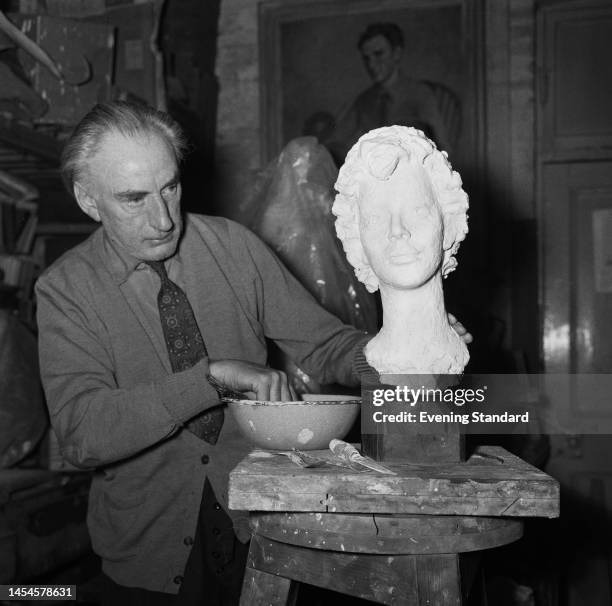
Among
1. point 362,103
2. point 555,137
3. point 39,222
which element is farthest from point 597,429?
point 39,222

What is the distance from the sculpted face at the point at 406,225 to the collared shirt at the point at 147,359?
1.25ft

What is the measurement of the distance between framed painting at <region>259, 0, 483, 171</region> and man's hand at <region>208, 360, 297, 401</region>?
10.3ft

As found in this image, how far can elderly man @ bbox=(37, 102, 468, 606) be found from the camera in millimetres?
1837

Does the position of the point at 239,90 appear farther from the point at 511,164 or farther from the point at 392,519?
the point at 392,519

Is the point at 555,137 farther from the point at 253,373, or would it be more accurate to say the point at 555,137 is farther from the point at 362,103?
the point at 253,373

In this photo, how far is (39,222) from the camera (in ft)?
11.7

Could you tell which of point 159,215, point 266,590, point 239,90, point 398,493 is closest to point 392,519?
point 398,493

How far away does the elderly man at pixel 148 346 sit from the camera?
1837 mm

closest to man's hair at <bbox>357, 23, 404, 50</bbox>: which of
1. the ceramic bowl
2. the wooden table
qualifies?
the ceramic bowl

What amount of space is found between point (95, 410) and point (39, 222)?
2118 mm

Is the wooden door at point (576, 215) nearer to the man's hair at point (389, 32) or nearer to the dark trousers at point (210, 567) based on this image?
the man's hair at point (389, 32)

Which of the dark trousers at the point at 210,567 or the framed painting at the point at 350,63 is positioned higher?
the framed painting at the point at 350,63

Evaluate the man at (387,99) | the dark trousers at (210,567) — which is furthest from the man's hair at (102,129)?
the man at (387,99)

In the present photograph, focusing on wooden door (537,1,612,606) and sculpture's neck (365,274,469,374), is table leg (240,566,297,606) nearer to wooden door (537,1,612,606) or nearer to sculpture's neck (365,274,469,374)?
sculpture's neck (365,274,469,374)
